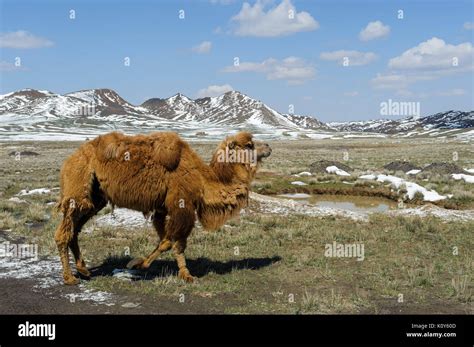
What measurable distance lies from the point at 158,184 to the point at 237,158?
1.59m

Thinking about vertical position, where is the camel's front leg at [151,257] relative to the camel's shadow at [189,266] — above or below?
above

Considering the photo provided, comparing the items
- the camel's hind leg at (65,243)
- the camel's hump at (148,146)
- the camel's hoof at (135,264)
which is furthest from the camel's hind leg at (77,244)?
the camel's hump at (148,146)

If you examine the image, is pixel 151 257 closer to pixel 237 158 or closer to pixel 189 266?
pixel 189 266

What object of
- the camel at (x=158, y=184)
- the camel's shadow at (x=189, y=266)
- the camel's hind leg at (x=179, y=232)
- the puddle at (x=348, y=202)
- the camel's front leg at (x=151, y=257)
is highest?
the camel at (x=158, y=184)

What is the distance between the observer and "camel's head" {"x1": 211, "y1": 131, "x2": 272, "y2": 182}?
30.8 feet

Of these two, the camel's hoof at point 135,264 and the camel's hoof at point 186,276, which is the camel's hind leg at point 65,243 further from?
the camel's hoof at point 186,276

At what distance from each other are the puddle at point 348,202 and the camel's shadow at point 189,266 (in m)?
11.0

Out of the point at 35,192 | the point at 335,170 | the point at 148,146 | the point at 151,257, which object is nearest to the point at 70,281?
the point at 151,257

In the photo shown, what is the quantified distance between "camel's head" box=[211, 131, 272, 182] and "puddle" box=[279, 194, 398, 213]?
12067mm

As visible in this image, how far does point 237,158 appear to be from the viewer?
30.9 feet

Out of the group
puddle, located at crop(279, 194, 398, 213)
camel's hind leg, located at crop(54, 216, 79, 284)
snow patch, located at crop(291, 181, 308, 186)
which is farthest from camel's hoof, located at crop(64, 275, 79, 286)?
snow patch, located at crop(291, 181, 308, 186)

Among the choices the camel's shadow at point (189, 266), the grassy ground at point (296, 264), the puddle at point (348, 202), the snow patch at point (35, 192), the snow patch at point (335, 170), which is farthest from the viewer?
the snow patch at point (335, 170)

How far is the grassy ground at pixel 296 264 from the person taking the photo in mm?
7932

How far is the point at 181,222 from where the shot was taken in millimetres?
8914
